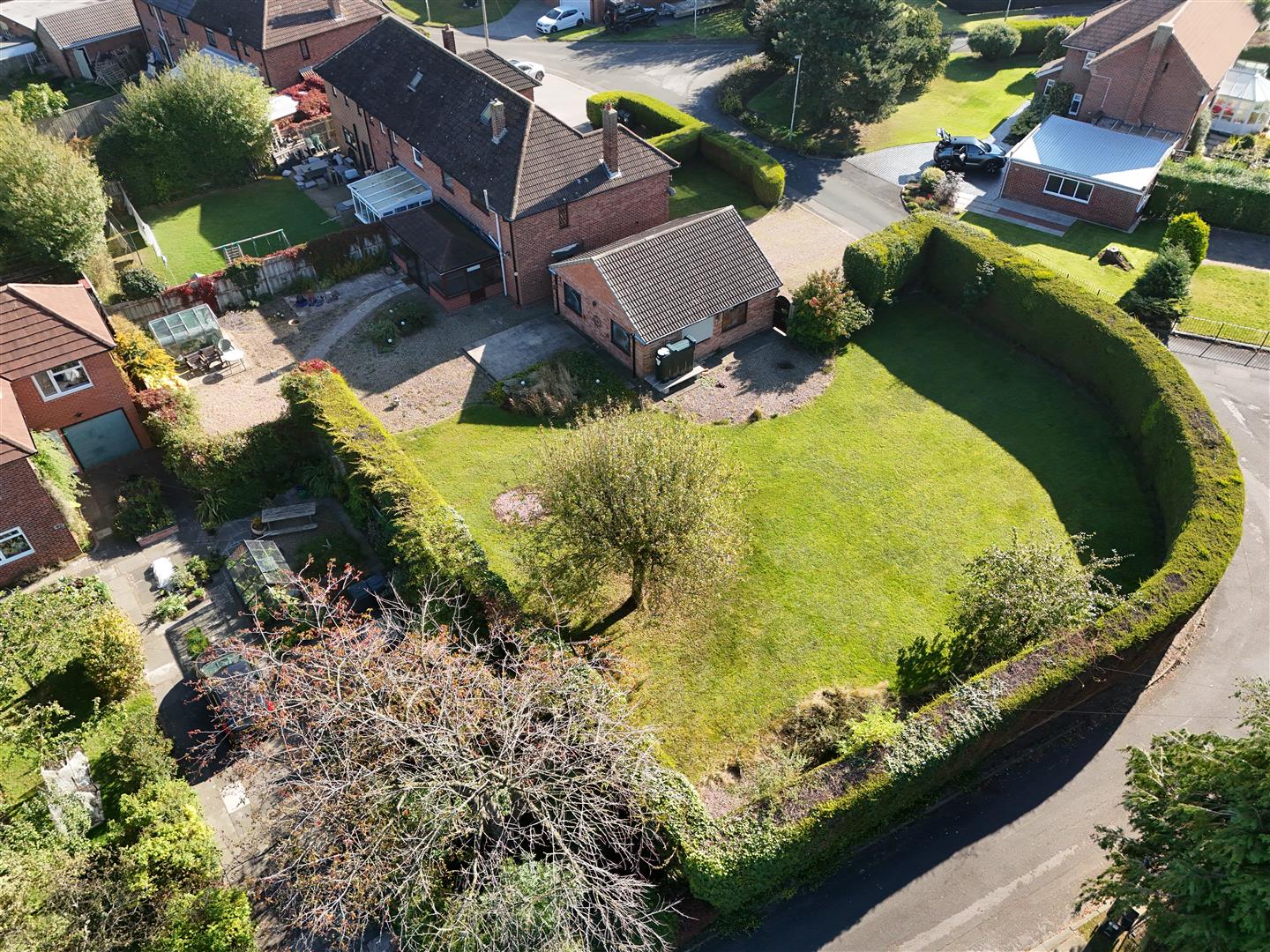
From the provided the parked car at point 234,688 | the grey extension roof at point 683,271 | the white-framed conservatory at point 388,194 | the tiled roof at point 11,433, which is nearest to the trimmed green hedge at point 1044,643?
the grey extension roof at point 683,271

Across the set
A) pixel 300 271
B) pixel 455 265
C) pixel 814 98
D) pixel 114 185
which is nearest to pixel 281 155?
pixel 114 185

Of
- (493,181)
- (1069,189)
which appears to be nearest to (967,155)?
(1069,189)

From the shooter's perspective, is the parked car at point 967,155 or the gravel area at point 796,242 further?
the parked car at point 967,155

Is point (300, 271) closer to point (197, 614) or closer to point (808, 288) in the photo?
point (197, 614)

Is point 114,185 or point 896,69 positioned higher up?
point 896,69

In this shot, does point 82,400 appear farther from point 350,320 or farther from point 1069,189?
Answer: point 1069,189

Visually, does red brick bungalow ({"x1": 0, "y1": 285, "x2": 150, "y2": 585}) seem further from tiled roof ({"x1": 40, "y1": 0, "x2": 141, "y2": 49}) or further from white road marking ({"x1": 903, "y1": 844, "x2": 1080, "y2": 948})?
tiled roof ({"x1": 40, "y1": 0, "x2": 141, "y2": 49})

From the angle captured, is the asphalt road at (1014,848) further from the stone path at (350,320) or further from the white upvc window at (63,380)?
the stone path at (350,320)
